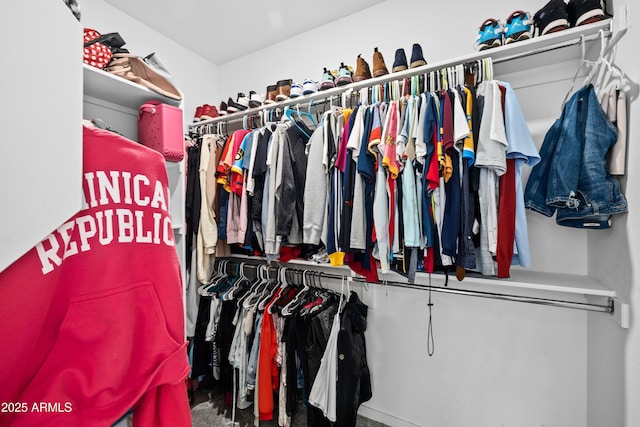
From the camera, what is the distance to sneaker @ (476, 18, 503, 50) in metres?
1.31

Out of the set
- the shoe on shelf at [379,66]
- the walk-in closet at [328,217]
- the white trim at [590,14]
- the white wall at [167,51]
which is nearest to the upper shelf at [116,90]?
the walk-in closet at [328,217]

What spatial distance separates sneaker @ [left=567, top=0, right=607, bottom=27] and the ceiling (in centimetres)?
119

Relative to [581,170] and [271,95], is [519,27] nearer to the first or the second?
[581,170]

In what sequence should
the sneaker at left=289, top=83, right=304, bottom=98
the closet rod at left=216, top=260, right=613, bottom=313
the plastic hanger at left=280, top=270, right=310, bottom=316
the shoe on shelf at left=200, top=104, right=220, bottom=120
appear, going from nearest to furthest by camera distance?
the closet rod at left=216, top=260, right=613, bottom=313
the plastic hanger at left=280, top=270, right=310, bottom=316
the sneaker at left=289, top=83, right=304, bottom=98
the shoe on shelf at left=200, top=104, right=220, bottom=120

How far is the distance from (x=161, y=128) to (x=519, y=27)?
5.70 feet

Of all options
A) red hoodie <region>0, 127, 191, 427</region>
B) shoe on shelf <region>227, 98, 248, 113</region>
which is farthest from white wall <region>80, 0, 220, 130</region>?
red hoodie <region>0, 127, 191, 427</region>

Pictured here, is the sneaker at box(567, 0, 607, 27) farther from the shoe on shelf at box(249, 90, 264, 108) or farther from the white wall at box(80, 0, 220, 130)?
the white wall at box(80, 0, 220, 130)

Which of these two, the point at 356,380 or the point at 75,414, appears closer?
the point at 75,414

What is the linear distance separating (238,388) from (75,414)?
67.8 inches

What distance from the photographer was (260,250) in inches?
73.6

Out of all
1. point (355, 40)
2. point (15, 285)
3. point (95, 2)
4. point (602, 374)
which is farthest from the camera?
point (355, 40)

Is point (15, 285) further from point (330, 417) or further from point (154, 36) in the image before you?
point (154, 36)

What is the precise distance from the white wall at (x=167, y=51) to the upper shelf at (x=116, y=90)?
2.21 feet

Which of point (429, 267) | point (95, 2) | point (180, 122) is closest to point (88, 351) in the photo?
point (180, 122)
